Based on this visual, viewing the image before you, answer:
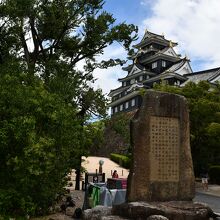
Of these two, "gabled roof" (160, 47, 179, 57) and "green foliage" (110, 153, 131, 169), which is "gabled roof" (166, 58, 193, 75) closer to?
"gabled roof" (160, 47, 179, 57)

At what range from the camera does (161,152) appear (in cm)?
918

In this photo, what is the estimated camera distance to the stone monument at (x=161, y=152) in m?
8.88

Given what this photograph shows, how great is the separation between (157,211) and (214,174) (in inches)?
932

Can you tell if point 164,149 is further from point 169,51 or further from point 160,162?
point 169,51

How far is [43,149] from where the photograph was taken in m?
10.8

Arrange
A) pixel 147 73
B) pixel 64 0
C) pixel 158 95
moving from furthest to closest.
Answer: pixel 147 73
pixel 64 0
pixel 158 95

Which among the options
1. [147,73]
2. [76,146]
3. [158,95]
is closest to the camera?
[158,95]

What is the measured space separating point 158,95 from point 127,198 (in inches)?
95.8

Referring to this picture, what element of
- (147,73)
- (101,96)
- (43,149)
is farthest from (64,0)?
(147,73)

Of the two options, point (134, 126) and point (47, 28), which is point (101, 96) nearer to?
point (47, 28)

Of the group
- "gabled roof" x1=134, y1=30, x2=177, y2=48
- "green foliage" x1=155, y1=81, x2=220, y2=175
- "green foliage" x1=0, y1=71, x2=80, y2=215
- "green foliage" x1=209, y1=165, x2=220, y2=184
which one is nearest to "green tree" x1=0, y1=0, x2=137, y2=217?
"green foliage" x1=0, y1=71, x2=80, y2=215

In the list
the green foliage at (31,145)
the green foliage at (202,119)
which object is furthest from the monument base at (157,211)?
the green foliage at (202,119)

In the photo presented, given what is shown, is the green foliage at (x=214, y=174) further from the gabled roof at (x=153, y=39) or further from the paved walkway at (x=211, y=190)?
the gabled roof at (x=153, y=39)

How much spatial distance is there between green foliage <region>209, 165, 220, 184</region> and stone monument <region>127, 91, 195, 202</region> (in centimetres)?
2195
